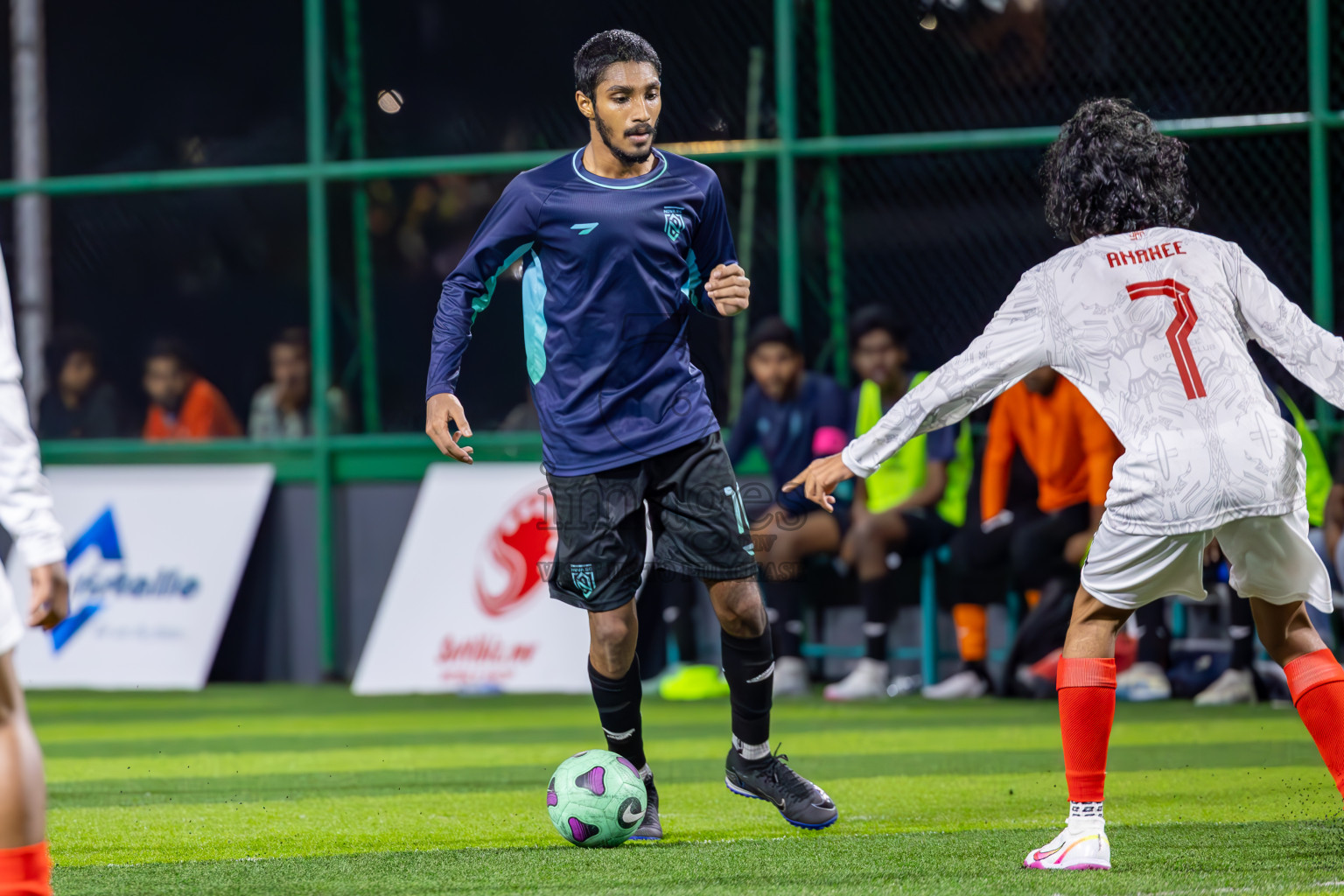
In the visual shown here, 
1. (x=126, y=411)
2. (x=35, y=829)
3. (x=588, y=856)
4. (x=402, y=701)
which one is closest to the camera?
(x=35, y=829)

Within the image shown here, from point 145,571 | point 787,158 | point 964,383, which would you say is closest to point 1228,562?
point 964,383

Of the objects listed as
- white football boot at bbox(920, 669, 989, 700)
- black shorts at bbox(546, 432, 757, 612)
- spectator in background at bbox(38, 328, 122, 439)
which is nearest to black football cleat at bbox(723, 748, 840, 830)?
black shorts at bbox(546, 432, 757, 612)

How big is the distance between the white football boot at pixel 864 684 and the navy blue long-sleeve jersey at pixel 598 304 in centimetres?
498

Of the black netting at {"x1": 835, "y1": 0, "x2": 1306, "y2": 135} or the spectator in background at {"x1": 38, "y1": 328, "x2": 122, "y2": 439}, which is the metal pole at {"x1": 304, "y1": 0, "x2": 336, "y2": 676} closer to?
the spectator in background at {"x1": 38, "y1": 328, "x2": 122, "y2": 439}

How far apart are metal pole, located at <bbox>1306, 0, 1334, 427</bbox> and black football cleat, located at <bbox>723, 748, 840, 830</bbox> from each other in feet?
21.0

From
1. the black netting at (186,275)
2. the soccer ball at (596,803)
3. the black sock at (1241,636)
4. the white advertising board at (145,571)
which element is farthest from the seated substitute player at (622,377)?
the black netting at (186,275)

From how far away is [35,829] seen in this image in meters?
3.06

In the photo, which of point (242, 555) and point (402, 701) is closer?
point (402, 701)

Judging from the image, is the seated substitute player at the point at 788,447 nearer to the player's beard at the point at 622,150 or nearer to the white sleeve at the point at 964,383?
the player's beard at the point at 622,150

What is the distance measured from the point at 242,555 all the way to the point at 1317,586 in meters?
8.46

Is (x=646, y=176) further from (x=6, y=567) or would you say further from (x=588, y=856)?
(x=6, y=567)

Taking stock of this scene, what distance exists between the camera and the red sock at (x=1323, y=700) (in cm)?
393

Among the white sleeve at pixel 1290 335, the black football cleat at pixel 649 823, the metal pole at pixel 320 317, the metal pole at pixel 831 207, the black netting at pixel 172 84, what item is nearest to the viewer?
the white sleeve at pixel 1290 335

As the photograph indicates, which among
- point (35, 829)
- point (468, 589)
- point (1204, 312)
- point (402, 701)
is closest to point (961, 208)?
point (468, 589)
